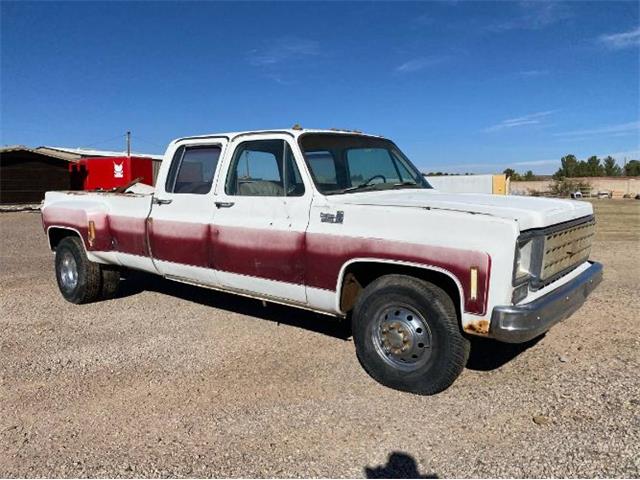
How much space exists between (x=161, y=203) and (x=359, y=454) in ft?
11.7

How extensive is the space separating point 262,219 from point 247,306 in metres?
2.09

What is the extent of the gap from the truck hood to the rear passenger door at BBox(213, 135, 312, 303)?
1.54 feet

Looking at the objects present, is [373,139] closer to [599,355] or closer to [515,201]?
[515,201]

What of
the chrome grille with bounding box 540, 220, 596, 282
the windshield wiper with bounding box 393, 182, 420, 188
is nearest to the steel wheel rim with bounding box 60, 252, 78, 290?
the windshield wiper with bounding box 393, 182, 420, 188

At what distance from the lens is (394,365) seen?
419 cm

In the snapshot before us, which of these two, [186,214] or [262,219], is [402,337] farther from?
[186,214]

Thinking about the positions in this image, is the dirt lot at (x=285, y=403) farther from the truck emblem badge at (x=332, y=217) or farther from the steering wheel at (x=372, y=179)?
the steering wheel at (x=372, y=179)

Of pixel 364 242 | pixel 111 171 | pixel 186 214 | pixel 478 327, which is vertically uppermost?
pixel 111 171

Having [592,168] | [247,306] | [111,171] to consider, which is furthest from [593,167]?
[247,306]

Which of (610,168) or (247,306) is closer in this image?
(247,306)

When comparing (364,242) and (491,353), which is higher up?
(364,242)

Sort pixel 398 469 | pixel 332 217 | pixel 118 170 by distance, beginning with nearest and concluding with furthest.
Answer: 1. pixel 398 469
2. pixel 332 217
3. pixel 118 170

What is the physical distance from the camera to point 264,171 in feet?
16.9

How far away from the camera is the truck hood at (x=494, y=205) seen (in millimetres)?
3694
